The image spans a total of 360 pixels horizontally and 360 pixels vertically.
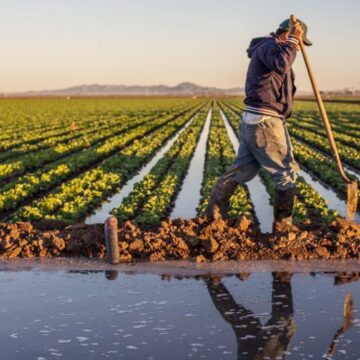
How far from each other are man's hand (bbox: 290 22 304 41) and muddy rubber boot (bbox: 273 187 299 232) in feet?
4.98

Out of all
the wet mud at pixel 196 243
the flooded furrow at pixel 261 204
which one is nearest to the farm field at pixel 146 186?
the flooded furrow at pixel 261 204

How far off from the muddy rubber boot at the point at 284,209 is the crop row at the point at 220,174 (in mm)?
820

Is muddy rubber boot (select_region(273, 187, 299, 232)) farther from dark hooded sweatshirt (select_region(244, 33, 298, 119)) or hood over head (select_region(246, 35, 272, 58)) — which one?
hood over head (select_region(246, 35, 272, 58))

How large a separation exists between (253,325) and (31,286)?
77.6 inches

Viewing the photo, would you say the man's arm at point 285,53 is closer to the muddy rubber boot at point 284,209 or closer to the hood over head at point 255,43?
the hood over head at point 255,43

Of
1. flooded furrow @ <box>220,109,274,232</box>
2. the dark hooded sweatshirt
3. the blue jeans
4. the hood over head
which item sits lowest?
flooded furrow @ <box>220,109,274,232</box>

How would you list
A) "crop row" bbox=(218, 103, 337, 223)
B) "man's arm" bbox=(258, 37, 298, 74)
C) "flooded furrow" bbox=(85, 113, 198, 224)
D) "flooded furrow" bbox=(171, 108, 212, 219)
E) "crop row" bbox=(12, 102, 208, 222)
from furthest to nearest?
1. "flooded furrow" bbox=(171, 108, 212, 219)
2. "flooded furrow" bbox=(85, 113, 198, 224)
3. "crop row" bbox=(12, 102, 208, 222)
4. "crop row" bbox=(218, 103, 337, 223)
5. "man's arm" bbox=(258, 37, 298, 74)

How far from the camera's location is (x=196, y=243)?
6.39 meters

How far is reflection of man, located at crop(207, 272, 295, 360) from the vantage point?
3.94 metres

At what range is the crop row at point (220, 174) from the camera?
9289 millimetres

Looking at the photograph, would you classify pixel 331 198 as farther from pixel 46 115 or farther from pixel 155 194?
pixel 46 115

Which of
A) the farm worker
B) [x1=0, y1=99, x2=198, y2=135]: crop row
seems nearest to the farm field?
the farm worker

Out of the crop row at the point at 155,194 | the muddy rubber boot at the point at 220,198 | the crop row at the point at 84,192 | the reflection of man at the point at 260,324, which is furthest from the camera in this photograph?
the crop row at the point at 84,192

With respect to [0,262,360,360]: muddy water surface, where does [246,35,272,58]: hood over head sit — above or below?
above
